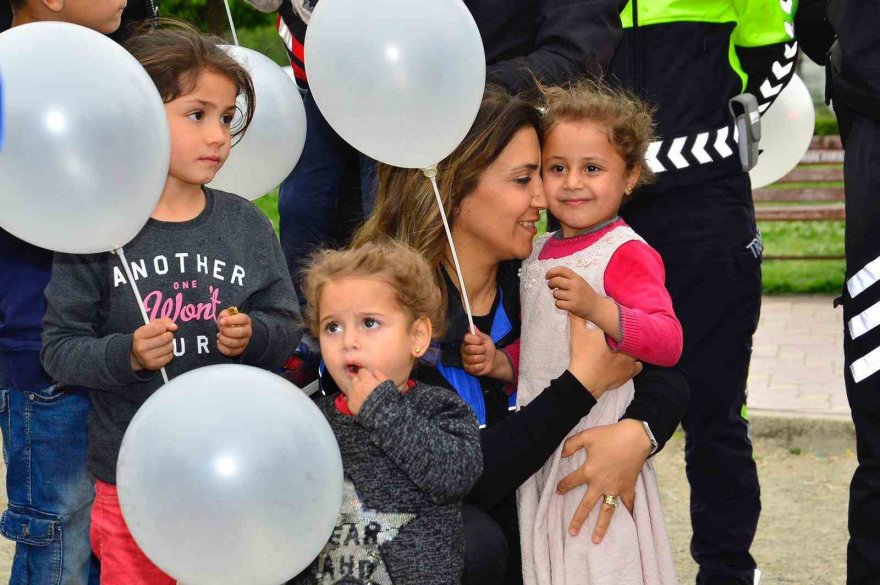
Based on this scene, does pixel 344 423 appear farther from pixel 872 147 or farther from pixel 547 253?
pixel 872 147

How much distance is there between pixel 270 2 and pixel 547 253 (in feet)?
3.69

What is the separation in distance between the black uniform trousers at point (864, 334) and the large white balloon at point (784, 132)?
1529 millimetres

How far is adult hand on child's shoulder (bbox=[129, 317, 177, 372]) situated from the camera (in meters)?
2.37

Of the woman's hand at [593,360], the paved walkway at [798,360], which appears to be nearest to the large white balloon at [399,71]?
the woman's hand at [593,360]

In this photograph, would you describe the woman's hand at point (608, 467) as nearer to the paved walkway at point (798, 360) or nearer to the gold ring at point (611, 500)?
the gold ring at point (611, 500)

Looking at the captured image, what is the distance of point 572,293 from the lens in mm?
2428

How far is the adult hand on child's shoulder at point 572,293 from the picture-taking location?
2430 mm

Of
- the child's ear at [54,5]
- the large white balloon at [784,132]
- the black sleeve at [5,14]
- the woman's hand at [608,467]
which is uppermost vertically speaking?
the large white balloon at [784,132]

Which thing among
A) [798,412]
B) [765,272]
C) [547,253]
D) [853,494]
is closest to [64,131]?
[547,253]

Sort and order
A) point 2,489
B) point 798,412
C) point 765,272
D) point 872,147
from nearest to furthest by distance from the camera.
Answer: point 872,147
point 2,489
point 798,412
point 765,272

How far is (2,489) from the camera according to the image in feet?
16.0

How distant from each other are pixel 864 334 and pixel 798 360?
153 inches

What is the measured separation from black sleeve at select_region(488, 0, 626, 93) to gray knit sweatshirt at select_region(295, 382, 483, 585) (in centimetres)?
96

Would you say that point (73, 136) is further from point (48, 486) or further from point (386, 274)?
point (48, 486)
